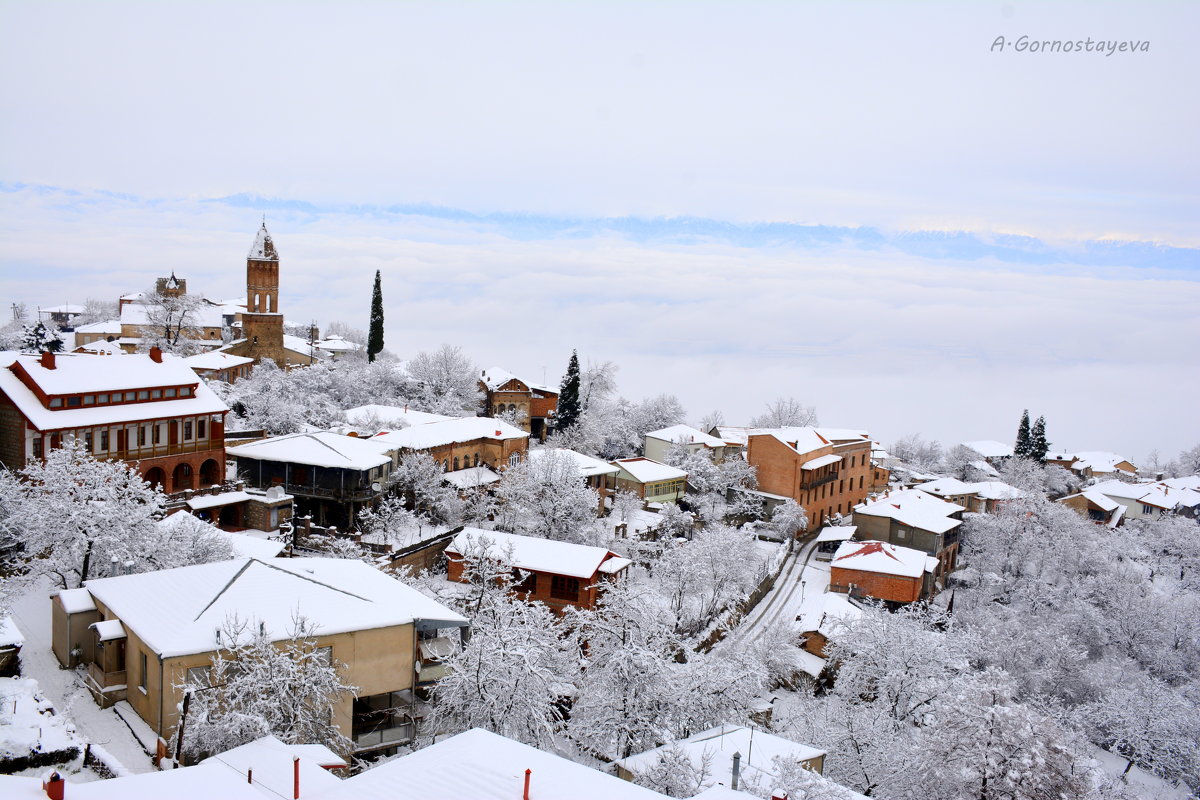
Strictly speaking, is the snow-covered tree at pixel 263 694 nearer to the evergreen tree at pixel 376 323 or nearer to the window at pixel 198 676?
the window at pixel 198 676

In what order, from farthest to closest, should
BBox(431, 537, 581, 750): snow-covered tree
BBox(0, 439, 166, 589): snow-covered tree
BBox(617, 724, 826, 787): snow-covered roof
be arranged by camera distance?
1. BBox(0, 439, 166, 589): snow-covered tree
2. BBox(431, 537, 581, 750): snow-covered tree
3. BBox(617, 724, 826, 787): snow-covered roof

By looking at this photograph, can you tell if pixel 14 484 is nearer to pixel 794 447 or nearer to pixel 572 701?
pixel 572 701

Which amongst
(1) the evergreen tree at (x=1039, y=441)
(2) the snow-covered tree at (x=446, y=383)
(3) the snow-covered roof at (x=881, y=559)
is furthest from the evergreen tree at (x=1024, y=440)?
(2) the snow-covered tree at (x=446, y=383)

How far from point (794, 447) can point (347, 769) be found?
142ft

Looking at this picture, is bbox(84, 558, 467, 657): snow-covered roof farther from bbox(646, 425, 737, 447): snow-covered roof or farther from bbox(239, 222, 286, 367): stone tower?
bbox(239, 222, 286, 367): stone tower

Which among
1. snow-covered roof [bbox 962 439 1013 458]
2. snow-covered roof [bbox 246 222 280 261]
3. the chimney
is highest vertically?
snow-covered roof [bbox 246 222 280 261]

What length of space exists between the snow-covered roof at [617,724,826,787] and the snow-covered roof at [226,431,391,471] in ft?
67.2

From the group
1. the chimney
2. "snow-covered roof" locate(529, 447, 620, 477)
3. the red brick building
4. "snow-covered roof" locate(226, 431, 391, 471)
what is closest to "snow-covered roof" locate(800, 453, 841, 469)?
"snow-covered roof" locate(529, 447, 620, 477)

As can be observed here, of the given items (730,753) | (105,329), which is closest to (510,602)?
(730,753)

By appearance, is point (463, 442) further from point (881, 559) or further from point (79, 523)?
point (881, 559)

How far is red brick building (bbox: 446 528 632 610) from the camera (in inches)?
1362

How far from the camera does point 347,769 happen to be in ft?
60.9

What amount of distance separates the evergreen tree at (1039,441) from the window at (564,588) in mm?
66133

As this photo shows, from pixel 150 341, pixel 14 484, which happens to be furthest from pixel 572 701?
pixel 150 341
